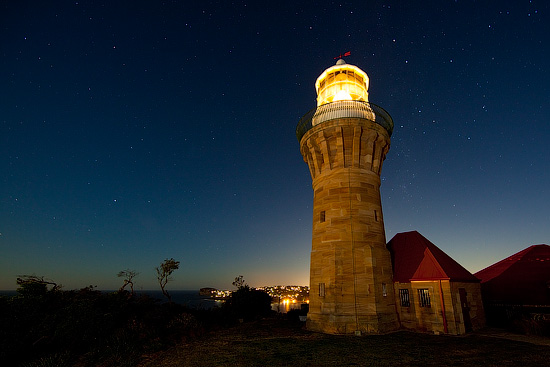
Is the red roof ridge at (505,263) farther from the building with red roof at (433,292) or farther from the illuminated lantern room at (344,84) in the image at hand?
the illuminated lantern room at (344,84)

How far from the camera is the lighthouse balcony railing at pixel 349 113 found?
20.6 metres

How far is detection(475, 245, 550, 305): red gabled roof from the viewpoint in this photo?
67.7ft

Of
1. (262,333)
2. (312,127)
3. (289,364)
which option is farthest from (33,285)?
(312,127)

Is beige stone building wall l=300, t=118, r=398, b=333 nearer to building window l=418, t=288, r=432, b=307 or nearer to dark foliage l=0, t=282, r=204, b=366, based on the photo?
building window l=418, t=288, r=432, b=307

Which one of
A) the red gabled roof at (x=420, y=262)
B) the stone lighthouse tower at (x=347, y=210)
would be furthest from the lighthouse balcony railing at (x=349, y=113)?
the red gabled roof at (x=420, y=262)

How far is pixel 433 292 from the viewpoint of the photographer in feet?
56.9

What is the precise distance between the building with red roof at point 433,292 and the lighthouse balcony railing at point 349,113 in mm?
9287

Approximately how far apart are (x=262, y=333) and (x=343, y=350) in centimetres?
648

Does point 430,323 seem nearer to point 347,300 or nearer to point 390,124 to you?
point 347,300

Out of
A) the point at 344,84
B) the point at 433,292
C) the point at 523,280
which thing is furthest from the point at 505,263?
the point at 344,84

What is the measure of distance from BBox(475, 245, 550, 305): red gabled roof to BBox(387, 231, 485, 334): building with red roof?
397 centimetres

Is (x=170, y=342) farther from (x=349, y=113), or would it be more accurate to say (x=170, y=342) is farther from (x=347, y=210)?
(x=349, y=113)

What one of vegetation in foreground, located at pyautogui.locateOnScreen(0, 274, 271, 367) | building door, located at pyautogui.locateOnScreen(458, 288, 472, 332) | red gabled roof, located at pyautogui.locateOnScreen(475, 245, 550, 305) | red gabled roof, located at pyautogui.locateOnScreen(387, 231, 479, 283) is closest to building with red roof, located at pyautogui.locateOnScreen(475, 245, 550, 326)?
red gabled roof, located at pyautogui.locateOnScreen(475, 245, 550, 305)

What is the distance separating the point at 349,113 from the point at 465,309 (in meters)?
14.7
